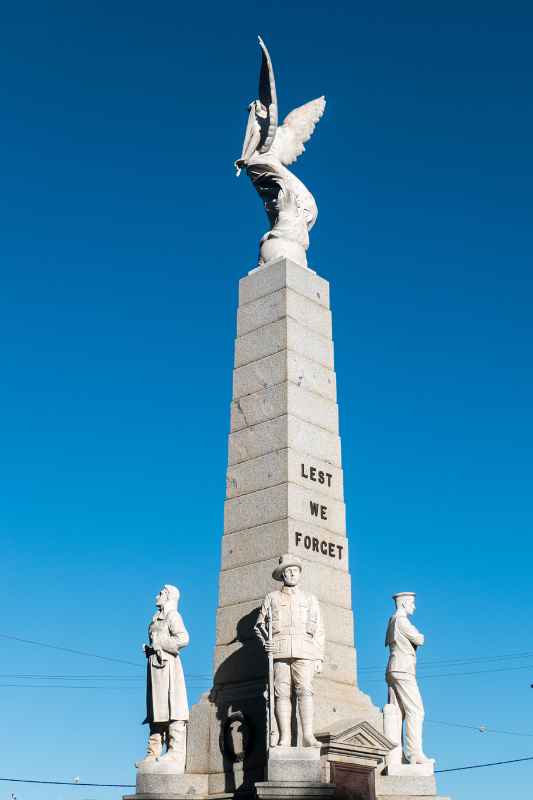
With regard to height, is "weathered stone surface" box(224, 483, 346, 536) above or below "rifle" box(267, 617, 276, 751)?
above

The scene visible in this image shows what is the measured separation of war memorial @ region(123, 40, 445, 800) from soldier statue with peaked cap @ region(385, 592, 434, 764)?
0.02m

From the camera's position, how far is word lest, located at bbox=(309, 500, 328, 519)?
1553 cm

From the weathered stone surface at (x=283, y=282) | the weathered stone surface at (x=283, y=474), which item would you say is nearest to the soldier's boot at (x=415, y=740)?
the weathered stone surface at (x=283, y=474)

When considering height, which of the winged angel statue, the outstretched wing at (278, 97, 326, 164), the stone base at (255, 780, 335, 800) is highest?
the outstretched wing at (278, 97, 326, 164)

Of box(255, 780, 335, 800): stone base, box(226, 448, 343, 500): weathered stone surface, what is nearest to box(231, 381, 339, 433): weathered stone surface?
box(226, 448, 343, 500): weathered stone surface

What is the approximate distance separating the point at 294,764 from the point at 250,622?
2920 millimetres

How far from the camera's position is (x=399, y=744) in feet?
46.9

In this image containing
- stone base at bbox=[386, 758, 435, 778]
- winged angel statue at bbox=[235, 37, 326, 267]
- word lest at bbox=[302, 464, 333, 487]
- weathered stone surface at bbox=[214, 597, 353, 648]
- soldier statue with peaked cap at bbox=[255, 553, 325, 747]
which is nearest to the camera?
soldier statue with peaked cap at bbox=[255, 553, 325, 747]

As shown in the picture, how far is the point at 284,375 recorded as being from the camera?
1625 cm

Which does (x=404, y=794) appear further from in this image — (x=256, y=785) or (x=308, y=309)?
(x=308, y=309)

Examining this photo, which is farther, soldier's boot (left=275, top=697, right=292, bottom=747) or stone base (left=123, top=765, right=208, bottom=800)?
stone base (left=123, top=765, right=208, bottom=800)

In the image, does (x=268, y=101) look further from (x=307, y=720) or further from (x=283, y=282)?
(x=307, y=720)

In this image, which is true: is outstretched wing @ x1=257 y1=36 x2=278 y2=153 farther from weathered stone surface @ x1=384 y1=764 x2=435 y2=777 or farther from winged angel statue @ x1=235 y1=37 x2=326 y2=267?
weathered stone surface @ x1=384 y1=764 x2=435 y2=777

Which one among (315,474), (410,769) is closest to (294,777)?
(410,769)
